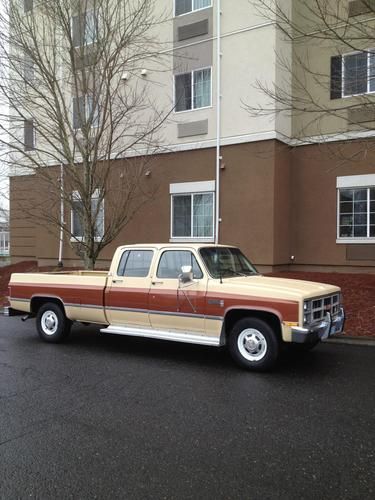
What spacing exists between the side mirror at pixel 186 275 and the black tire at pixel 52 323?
111 inches

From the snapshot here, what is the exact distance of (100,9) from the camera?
1432 centimetres

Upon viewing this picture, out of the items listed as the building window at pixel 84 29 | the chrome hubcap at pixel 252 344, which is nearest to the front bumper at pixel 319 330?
the chrome hubcap at pixel 252 344

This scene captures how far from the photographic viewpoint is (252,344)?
671 cm

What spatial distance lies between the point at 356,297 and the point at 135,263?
19.1 ft

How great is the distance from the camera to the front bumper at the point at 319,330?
623 centimetres

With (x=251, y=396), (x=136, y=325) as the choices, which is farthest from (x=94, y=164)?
(x=251, y=396)

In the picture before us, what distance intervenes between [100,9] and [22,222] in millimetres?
10536

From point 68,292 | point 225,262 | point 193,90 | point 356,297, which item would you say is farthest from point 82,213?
point 356,297

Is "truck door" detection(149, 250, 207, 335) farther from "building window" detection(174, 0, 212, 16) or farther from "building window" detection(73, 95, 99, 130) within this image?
"building window" detection(174, 0, 212, 16)

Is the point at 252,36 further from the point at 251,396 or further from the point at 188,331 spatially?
the point at 251,396

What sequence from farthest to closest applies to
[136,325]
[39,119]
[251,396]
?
[39,119] → [136,325] → [251,396]

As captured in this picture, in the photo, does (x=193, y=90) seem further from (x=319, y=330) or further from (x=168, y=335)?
(x=319, y=330)

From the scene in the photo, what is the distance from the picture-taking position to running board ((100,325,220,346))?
7.00 metres

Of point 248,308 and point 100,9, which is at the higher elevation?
point 100,9
